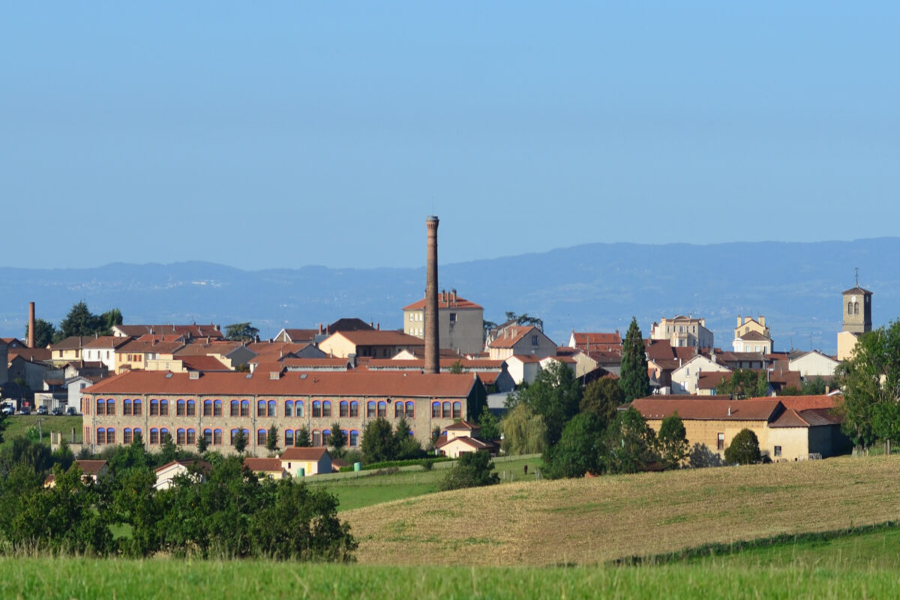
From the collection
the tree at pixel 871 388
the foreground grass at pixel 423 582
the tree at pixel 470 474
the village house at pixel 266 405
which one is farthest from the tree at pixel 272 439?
the foreground grass at pixel 423 582

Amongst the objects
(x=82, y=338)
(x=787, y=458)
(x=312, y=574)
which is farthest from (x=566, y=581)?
(x=82, y=338)

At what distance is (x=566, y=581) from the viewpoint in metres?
13.4

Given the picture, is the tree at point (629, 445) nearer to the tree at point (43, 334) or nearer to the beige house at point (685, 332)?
the tree at point (43, 334)

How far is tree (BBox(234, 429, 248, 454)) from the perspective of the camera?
87875 millimetres

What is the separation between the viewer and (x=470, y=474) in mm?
62000

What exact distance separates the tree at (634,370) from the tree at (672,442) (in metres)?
23.3

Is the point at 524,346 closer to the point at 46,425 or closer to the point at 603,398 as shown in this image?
the point at 603,398

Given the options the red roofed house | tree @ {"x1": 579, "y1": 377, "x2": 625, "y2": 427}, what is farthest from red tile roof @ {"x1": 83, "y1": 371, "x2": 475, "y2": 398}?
tree @ {"x1": 579, "y1": 377, "x2": 625, "y2": 427}

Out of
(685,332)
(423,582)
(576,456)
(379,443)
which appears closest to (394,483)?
(576,456)

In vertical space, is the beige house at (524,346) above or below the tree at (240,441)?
above

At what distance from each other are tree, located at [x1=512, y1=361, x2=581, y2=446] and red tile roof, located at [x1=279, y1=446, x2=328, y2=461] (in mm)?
14206

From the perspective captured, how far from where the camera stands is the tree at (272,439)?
87625 mm

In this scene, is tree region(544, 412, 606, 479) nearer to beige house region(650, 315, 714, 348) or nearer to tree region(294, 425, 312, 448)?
tree region(294, 425, 312, 448)

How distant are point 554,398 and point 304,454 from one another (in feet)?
61.7
